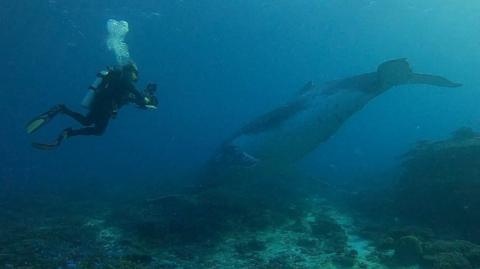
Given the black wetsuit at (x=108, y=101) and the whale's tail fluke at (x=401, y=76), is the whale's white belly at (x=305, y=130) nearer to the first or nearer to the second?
the whale's tail fluke at (x=401, y=76)

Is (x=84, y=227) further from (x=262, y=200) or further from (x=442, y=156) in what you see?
(x=442, y=156)

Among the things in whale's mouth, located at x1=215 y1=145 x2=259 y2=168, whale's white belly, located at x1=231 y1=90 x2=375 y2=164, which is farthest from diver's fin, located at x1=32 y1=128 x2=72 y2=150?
whale's white belly, located at x1=231 y1=90 x2=375 y2=164

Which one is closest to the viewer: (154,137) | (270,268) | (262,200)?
(270,268)

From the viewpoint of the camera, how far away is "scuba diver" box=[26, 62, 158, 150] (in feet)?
33.1

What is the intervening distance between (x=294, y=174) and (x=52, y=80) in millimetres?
90101

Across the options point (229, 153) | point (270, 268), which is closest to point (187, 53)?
point (229, 153)

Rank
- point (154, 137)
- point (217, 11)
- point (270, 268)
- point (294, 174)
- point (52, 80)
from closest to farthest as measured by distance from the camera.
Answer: point (270, 268) → point (294, 174) → point (217, 11) → point (154, 137) → point (52, 80)

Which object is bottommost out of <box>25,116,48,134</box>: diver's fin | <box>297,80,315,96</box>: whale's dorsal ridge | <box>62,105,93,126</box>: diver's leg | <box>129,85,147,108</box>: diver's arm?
<box>25,116,48,134</box>: diver's fin

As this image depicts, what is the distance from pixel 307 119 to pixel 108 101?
28.2ft

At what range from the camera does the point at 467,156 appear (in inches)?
557

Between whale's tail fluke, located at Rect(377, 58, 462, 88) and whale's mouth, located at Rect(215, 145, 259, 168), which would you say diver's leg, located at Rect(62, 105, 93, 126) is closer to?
whale's mouth, located at Rect(215, 145, 259, 168)

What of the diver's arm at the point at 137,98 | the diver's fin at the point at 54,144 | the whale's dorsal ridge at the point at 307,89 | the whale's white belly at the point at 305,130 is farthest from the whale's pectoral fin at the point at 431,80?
the diver's fin at the point at 54,144

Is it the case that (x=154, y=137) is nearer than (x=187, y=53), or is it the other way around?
(x=154, y=137)

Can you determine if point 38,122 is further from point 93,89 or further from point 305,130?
point 305,130
